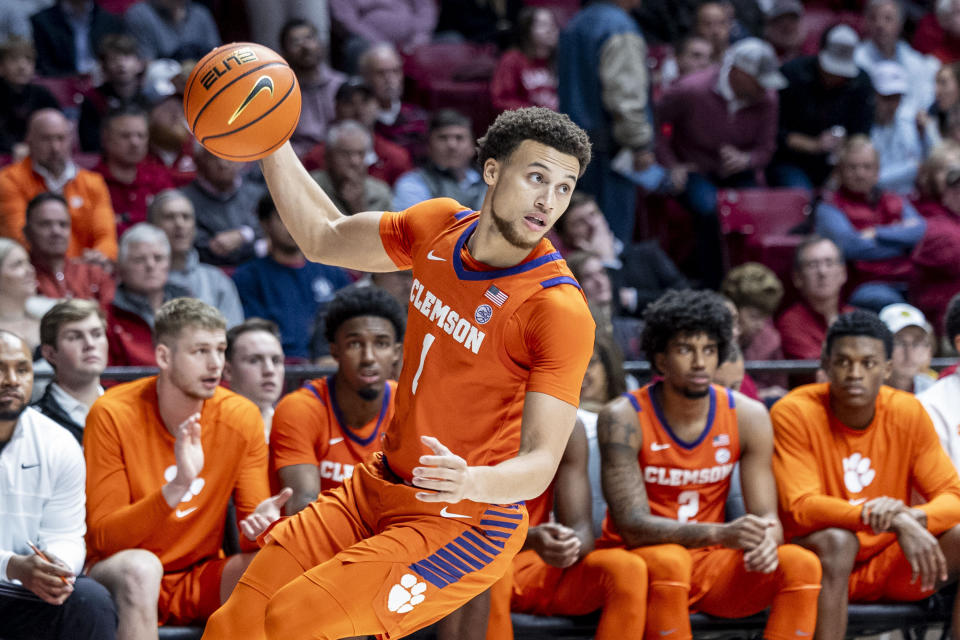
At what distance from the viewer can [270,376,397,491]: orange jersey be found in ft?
15.8

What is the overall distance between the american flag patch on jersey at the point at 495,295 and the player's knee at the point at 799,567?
195 centimetres

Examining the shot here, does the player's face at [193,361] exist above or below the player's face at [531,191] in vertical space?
below

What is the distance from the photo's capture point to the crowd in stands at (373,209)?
4.66 metres

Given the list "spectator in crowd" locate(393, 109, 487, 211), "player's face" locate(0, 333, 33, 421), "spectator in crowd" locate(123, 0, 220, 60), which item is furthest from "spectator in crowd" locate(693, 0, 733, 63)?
"player's face" locate(0, 333, 33, 421)

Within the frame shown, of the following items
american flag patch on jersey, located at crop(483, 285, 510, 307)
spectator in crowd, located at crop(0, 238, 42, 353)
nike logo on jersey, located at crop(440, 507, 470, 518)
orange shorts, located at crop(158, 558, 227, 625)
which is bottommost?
orange shorts, located at crop(158, 558, 227, 625)

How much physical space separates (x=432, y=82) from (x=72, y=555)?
19.1ft

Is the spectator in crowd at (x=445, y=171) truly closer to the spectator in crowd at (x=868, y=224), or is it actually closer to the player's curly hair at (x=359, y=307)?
the spectator in crowd at (x=868, y=224)

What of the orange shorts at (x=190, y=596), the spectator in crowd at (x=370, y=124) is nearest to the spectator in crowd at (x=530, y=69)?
the spectator in crowd at (x=370, y=124)

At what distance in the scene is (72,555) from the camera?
14.1 feet

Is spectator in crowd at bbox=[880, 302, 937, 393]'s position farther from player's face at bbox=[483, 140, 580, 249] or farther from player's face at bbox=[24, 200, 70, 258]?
player's face at bbox=[24, 200, 70, 258]

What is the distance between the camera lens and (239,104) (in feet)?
11.3

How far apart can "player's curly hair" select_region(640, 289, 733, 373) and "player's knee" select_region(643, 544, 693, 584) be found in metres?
0.83

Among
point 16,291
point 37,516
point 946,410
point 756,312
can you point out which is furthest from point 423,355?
point 756,312

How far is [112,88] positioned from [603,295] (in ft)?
12.5
